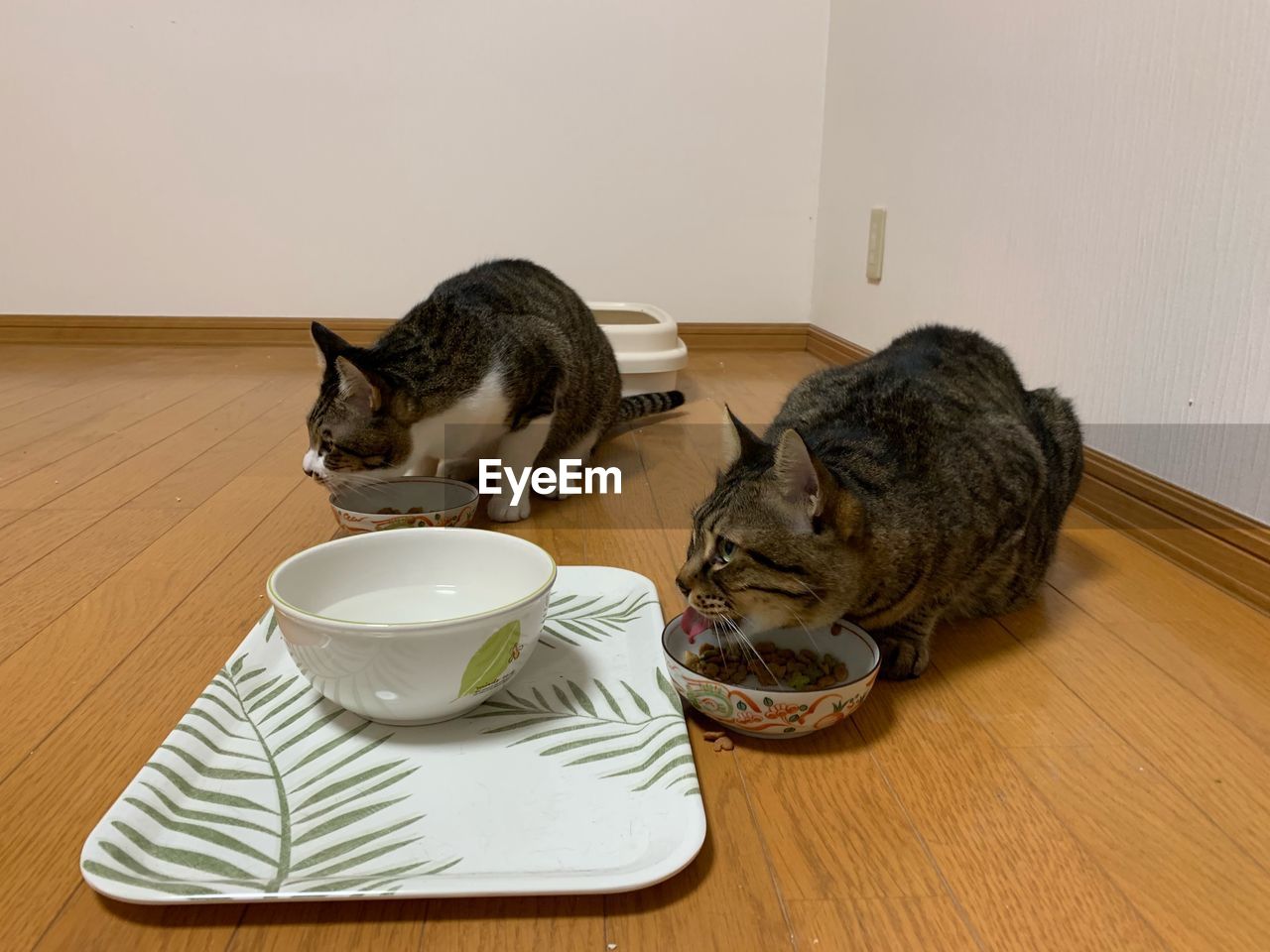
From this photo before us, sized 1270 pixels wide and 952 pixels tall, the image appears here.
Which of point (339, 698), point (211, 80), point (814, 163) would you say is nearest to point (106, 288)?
point (211, 80)

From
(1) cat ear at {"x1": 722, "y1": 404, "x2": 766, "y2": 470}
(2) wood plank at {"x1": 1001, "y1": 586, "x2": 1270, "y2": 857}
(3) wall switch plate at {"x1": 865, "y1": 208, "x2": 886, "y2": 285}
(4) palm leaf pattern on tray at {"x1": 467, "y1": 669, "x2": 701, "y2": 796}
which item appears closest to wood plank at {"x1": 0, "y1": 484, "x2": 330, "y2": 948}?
(4) palm leaf pattern on tray at {"x1": 467, "y1": 669, "x2": 701, "y2": 796}

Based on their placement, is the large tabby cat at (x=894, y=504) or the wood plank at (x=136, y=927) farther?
the large tabby cat at (x=894, y=504)

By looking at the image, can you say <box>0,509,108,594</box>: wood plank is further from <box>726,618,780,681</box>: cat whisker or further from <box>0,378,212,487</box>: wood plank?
<box>726,618,780,681</box>: cat whisker

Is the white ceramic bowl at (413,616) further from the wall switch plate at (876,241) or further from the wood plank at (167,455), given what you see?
the wall switch plate at (876,241)

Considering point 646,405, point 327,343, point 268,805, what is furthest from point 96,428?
point 268,805

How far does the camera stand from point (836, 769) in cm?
100

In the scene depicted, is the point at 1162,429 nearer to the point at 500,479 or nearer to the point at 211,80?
the point at 500,479

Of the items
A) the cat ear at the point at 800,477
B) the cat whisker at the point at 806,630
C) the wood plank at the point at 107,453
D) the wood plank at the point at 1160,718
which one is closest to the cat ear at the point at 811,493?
the cat ear at the point at 800,477

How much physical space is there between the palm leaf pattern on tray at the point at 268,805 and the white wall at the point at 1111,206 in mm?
1373

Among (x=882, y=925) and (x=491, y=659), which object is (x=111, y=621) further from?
(x=882, y=925)

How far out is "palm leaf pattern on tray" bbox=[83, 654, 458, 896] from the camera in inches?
30.7

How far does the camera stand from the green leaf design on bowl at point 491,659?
0.94m

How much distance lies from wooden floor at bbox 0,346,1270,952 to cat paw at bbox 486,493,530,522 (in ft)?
0.10

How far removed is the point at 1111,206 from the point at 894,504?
101 centimetres
